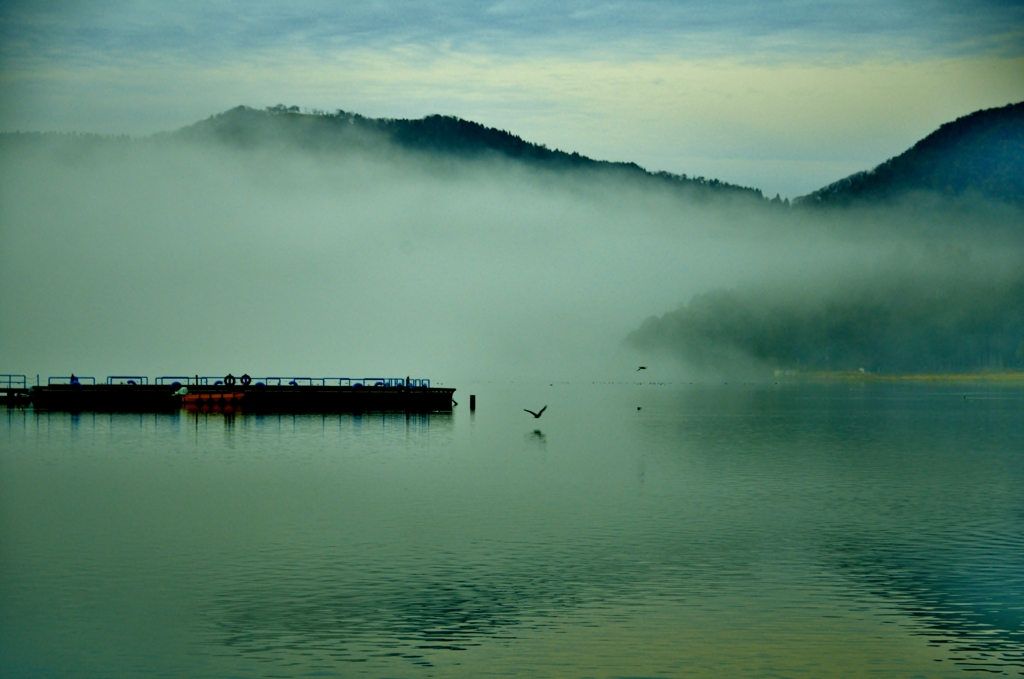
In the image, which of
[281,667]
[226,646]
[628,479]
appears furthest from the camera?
[628,479]

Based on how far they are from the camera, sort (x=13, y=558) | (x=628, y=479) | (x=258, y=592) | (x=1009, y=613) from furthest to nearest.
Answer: (x=628, y=479), (x=13, y=558), (x=258, y=592), (x=1009, y=613)

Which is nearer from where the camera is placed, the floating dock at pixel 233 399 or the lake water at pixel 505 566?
the lake water at pixel 505 566

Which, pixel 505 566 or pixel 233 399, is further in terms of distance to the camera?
pixel 233 399

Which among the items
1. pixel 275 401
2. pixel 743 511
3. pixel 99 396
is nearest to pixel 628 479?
pixel 743 511

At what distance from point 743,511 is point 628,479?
1480cm

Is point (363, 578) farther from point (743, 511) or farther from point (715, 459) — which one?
point (715, 459)

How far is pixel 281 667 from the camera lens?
22406mm

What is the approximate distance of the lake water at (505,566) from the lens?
77.6 feet

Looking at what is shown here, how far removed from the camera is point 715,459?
75.1 meters

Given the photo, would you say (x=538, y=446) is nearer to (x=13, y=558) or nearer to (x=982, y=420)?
(x=13, y=558)

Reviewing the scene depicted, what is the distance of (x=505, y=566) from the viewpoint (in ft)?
110

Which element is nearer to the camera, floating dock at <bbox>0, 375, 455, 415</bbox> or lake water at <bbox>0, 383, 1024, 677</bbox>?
lake water at <bbox>0, 383, 1024, 677</bbox>

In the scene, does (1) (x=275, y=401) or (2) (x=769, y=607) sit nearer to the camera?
(2) (x=769, y=607)

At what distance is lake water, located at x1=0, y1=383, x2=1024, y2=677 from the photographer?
23.7m
